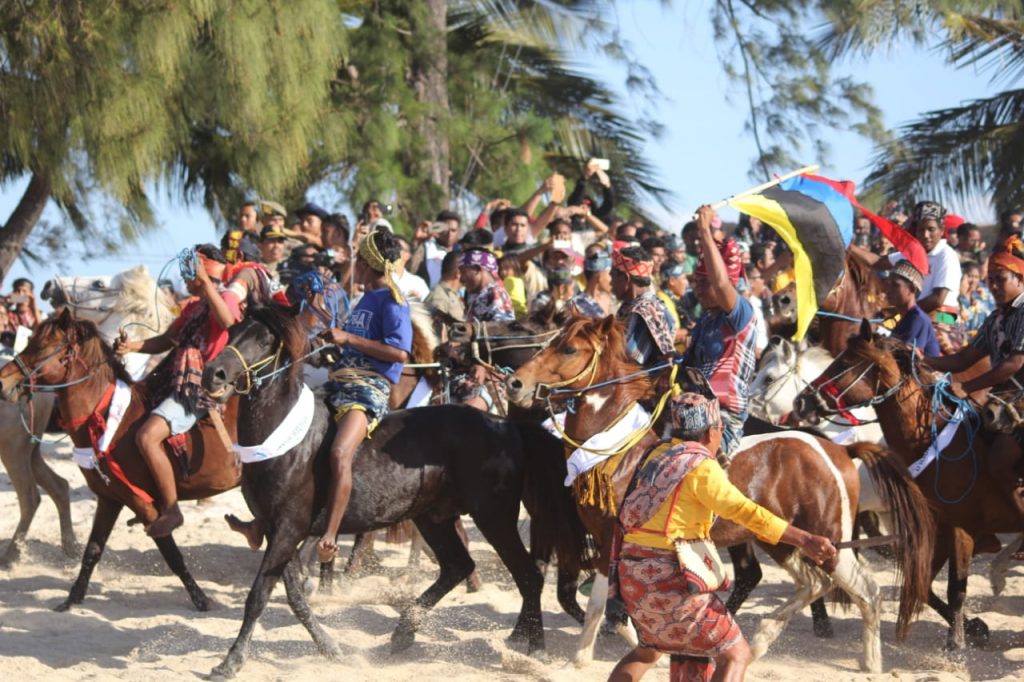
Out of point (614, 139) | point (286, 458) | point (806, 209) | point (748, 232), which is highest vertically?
point (614, 139)

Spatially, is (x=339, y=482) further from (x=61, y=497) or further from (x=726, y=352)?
(x=61, y=497)

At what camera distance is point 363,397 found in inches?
341

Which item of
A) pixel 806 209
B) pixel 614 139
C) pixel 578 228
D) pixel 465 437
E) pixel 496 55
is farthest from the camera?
pixel 614 139

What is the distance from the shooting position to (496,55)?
1980 cm

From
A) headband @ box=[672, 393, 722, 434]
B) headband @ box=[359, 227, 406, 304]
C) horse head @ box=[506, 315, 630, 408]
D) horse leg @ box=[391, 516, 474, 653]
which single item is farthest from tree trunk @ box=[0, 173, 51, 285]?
headband @ box=[672, 393, 722, 434]

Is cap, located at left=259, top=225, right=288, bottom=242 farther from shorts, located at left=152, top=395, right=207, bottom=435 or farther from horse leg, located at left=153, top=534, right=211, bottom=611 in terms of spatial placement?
horse leg, located at left=153, top=534, right=211, bottom=611

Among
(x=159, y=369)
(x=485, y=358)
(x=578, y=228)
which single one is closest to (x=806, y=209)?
(x=485, y=358)

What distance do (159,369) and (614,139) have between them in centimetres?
1266

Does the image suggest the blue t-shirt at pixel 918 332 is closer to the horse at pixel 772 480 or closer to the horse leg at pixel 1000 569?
the horse at pixel 772 480

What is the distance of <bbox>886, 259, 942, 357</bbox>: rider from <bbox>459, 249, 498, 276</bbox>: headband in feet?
9.81

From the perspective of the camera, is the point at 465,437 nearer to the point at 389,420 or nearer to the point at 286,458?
the point at 389,420

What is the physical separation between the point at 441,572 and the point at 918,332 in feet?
12.7

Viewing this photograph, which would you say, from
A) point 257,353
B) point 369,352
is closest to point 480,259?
point 369,352

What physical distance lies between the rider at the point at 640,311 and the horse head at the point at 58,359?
409 cm
